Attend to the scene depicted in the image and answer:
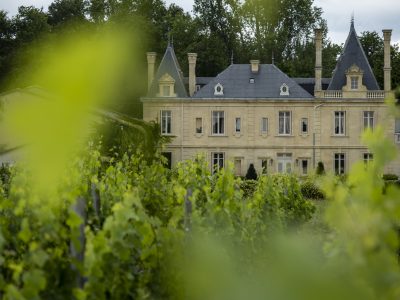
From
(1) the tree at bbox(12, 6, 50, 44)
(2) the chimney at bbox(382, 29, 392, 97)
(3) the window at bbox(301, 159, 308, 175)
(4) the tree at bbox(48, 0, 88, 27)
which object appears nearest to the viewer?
(2) the chimney at bbox(382, 29, 392, 97)

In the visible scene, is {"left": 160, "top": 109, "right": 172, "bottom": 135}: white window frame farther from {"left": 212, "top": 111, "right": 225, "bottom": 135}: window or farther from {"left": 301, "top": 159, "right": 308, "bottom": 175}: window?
{"left": 301, "top": 159, "right": 308, "bottom": 175}: window

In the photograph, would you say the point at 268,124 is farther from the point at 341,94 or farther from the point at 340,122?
the point at 341,94

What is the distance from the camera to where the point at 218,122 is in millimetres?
37125

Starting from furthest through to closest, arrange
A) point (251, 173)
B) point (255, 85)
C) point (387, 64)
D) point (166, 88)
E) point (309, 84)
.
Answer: point (309, 84)
point (255, 85)
point (166, 88)
point (387, 64)
point (251, 173)

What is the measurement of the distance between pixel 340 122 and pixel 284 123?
2.93 meters

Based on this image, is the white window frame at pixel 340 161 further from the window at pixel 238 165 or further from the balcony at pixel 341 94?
the window at pixel 238 165

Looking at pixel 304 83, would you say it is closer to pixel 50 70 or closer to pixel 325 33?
pixel 325 33

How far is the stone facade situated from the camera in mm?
36875

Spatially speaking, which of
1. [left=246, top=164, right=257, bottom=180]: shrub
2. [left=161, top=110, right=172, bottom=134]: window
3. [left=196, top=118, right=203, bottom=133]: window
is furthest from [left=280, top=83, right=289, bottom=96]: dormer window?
[left=161, top=110, right=172, bottom=134]: window

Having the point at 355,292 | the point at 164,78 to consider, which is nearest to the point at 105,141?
the point at 164,78

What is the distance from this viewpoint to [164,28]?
49000 millimetres

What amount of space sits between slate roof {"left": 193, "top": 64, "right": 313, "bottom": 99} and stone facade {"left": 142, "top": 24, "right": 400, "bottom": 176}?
0.17 ft

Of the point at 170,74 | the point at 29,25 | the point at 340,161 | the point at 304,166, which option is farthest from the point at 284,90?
the point at 29,25

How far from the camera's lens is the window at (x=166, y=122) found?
37.0 m
